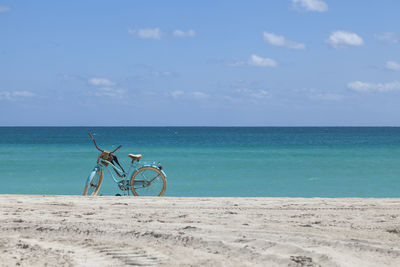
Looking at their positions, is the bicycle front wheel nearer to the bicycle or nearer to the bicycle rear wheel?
the bicycle

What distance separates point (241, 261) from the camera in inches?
173

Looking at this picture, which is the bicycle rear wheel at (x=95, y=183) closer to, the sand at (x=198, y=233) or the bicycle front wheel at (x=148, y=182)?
the bicycle front wheel at (x=148, y=182)

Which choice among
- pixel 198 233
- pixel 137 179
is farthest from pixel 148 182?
pixel 198 233

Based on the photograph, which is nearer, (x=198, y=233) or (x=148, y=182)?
(x=198, y=233)

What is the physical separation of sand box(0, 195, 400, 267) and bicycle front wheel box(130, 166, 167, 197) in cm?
125

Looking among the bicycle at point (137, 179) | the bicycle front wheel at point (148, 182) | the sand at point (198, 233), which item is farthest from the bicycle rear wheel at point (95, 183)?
the sand at point (198, 233)

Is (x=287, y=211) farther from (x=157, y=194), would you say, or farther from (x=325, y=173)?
(x=325, y=173)

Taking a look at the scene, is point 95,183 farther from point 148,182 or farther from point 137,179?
point 148,182

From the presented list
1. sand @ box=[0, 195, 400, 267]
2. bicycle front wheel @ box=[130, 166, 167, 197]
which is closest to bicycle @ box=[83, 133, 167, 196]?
bicycle front wheel @ box=[130, 166, 167, 197]

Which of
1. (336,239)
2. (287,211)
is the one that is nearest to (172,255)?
(336,239)

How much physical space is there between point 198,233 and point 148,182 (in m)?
3.86

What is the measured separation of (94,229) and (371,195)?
8.98m

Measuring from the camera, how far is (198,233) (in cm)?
536

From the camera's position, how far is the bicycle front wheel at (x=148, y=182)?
912 centimetres
